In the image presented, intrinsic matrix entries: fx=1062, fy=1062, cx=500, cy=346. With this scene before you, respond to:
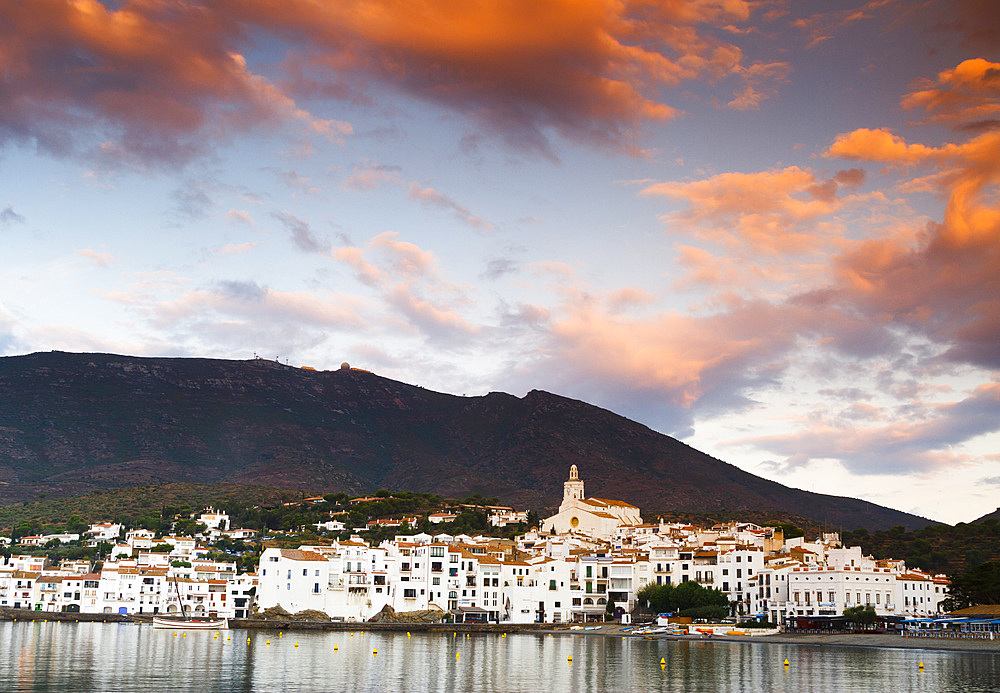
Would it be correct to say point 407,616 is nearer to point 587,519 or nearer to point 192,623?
point 192,623

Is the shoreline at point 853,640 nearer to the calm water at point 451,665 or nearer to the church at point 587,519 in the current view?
the calm water at point 451,665

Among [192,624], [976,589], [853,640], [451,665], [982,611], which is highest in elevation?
[976,589]

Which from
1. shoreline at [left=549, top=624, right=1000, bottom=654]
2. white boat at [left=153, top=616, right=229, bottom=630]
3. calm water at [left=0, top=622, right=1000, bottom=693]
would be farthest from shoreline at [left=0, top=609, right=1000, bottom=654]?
calm water at [left=0, top=622, right=1000, bottom=693]

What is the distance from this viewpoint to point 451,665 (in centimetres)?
5094

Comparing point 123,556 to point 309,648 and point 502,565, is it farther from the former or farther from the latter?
point 309,648

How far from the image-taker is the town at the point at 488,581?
90.6 m

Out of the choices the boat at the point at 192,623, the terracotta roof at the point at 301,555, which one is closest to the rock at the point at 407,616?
the terracotta roof at the point at 301,555

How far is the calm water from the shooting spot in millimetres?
40906

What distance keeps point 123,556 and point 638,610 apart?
5803 centimetres

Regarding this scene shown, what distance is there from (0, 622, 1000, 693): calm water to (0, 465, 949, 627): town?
17639 mm

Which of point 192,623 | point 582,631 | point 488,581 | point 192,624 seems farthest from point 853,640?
point 192,623

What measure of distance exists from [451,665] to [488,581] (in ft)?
149

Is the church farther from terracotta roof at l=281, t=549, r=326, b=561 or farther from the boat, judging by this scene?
the boat

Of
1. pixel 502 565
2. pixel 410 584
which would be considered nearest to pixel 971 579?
pixel 502 565
